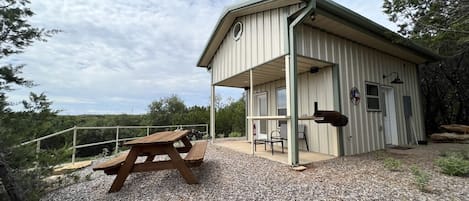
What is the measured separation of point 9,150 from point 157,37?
8.44 m

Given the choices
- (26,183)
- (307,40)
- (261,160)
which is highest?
(307,40)

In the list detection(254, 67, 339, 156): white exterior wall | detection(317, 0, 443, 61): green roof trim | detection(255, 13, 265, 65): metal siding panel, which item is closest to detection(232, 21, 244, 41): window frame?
detection(255, 13, 265, 65): metal siding panel

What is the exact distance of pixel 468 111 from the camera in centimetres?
912

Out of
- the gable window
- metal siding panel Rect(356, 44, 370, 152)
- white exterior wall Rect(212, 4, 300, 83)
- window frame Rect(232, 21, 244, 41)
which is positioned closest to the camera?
white exterior wall Rect(212, 4, 300, 83)

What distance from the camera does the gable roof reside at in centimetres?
440

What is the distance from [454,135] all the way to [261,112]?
6832 millimetres

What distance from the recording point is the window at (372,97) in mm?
6039


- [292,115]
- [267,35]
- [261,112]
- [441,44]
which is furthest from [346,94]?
[261,112]

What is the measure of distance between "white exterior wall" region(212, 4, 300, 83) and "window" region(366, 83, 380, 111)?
3.21 meters

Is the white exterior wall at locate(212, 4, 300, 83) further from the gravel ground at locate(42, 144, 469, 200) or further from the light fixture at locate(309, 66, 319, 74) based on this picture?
the gravel ground at locate(42, 144, 469, 200)

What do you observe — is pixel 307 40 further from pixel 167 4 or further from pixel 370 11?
pixel 167 4

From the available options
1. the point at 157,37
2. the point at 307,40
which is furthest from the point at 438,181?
the point at 157,37


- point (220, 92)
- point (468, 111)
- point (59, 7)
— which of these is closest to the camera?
point (59, 7)

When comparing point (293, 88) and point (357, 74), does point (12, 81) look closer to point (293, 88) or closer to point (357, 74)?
point (293, 88)
